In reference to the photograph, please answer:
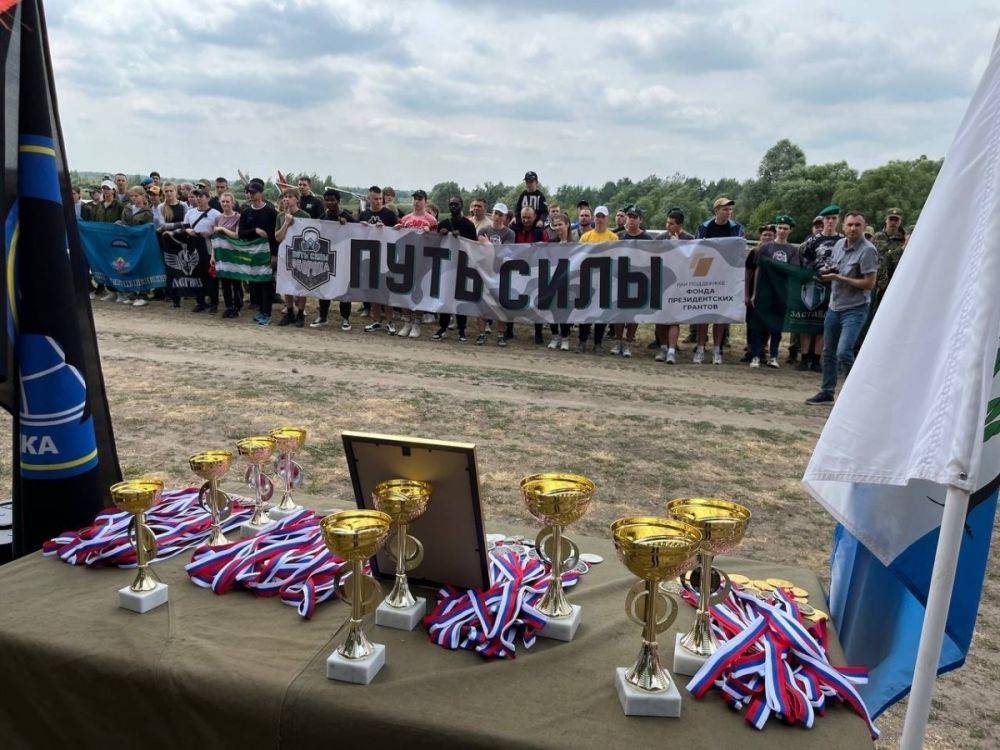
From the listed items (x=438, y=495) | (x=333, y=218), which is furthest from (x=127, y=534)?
(x=333, y=218)

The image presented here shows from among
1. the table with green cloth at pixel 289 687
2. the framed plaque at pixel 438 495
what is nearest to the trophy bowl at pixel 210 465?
the table with green cloth at pixel 289 687

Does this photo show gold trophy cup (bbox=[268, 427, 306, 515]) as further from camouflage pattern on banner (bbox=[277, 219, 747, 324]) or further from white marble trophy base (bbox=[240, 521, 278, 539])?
camouflage pattern on banner (bbox=[277, 219, 747, 324])

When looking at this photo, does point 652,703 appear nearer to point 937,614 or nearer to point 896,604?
point 937,614

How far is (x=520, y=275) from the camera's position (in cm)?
1124

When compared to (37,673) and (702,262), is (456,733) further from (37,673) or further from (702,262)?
(702,262)

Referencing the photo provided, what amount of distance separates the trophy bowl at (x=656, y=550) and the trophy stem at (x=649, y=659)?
5cm

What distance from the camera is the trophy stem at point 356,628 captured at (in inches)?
68.1

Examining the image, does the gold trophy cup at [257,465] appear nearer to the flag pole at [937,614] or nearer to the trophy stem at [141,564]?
the trophy stem at [141,564]

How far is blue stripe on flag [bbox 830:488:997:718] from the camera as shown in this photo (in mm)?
2074

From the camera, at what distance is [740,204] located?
54.1 meters

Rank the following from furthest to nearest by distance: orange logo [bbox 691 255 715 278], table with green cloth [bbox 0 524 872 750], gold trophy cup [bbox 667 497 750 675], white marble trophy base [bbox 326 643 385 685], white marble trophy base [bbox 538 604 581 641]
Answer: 1. orange logo [bbox 691 255 715 278]
2. white marble trophy base [bbox 538 604 581 641]
3. gold trophy cup [bbox 667 497 750 675]
4. white marble trophy base [bbox 326 643 385 685]
5. table with green cloth [bbox 0 524 872 750]

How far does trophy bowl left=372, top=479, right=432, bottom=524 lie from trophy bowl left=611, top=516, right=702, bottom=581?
0.55 metres

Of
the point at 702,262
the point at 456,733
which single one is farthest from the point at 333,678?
the point at 702,262

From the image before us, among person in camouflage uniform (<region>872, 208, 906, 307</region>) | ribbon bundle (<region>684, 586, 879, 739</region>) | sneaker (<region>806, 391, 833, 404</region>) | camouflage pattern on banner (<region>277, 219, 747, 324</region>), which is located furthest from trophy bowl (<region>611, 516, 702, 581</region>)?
person in camouflage uniform (<region>872, 208, 906, 307</region>)
